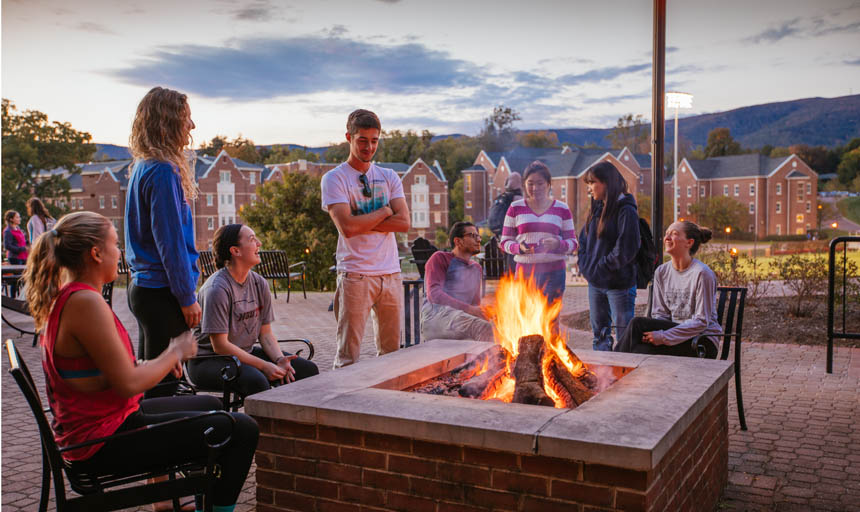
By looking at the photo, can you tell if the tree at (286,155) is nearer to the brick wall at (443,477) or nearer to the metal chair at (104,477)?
the brick wall at (443,477)

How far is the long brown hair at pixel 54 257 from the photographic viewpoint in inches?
97.7

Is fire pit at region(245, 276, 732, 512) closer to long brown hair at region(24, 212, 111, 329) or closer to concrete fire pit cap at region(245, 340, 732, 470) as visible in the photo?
concrete fire pit cap at region(245, 340, 732, 470)

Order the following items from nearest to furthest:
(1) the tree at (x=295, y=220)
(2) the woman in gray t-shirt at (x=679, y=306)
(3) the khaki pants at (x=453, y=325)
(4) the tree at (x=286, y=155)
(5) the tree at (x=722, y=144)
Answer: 1. (2) the woman in gray t-shirt at (x=679, y=306)
2. (3) the khaki pants at (x=453, y=325)
3. (1) the tree at (x=295, y=220)
4. (4) the tree at (x=286, y=155)
5. (5) the tree at (x=722, y=144)

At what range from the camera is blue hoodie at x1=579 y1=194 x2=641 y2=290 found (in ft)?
18.2

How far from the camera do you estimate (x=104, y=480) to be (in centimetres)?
256

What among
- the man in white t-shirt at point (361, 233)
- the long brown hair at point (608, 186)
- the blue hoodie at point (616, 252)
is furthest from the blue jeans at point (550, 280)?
the man in white t-shirt at point (361, 233)

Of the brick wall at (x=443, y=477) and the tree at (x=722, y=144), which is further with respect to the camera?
the tree at (x=722, y=144)

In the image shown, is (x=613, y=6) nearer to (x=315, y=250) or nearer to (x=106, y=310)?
(x=315, y=250)

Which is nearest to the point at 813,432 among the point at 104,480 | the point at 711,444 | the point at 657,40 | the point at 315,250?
the point at 711,444

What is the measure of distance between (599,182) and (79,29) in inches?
993

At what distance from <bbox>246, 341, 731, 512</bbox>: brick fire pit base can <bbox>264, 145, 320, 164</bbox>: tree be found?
69.8 metres

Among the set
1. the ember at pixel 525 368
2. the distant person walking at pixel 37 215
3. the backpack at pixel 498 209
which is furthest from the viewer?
the distant person walking at pixel 37 215

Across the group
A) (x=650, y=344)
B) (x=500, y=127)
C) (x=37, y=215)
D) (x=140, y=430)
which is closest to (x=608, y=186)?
(x=650, y=344)

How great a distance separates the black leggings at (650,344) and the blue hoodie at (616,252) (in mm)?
866
